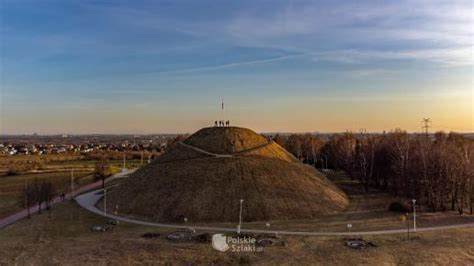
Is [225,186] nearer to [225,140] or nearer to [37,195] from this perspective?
[225,140]

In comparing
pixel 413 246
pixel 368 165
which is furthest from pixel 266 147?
pixel 413 246

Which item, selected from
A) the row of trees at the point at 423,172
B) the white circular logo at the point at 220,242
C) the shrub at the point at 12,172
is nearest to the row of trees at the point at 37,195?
the white circular logo at the point at 220,242

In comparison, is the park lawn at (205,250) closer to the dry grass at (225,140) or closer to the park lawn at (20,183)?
the park lawn at (20,183)

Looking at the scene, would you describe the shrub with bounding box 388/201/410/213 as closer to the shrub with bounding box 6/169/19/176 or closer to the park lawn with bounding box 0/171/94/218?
the park lawn with bounding box 0/171/94/218

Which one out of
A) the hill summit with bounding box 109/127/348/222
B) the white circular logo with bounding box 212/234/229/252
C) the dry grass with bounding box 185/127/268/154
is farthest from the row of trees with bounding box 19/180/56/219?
the white circular logo with bounding box 212/234/229/252

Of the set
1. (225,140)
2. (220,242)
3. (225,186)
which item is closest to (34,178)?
(225,140)

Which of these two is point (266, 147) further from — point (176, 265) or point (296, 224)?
point (176, 265)
